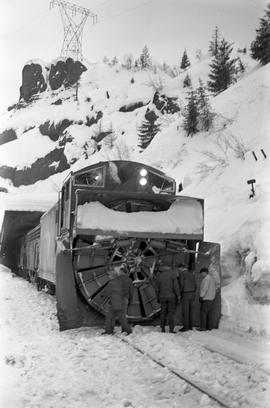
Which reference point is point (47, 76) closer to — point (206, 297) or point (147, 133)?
point (147, 133)

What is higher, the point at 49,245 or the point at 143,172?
the point at 143,172

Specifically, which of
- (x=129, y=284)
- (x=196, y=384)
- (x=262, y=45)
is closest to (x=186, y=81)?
(x=262, y=45)

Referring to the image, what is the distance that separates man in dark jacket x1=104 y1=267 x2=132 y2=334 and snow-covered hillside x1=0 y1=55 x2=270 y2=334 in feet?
9.28

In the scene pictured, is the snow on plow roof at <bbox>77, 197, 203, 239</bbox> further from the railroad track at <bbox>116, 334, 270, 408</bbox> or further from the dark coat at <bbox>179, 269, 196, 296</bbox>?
the railroad track at <bbox>116, 334, 270, 408</bbox>

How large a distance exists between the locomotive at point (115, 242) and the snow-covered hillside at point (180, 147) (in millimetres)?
2056

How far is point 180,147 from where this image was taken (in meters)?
36.2

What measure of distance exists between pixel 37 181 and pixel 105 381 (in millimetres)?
72844

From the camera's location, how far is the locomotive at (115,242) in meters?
10.6

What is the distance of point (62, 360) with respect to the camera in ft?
26.0

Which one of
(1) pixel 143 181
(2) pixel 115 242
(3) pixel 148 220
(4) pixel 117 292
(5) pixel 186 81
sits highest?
(5) pixel 186 81

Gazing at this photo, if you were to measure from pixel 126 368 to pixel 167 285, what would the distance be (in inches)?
149

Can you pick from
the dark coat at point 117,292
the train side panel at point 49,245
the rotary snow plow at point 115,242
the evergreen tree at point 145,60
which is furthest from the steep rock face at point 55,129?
the dark coat at point 117,292

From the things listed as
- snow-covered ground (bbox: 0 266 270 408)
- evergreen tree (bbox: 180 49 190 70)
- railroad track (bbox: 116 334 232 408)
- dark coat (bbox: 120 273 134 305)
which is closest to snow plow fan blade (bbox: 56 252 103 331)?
snow-covered ground (bbox: 0 266 270 408)

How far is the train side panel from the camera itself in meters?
13.6
